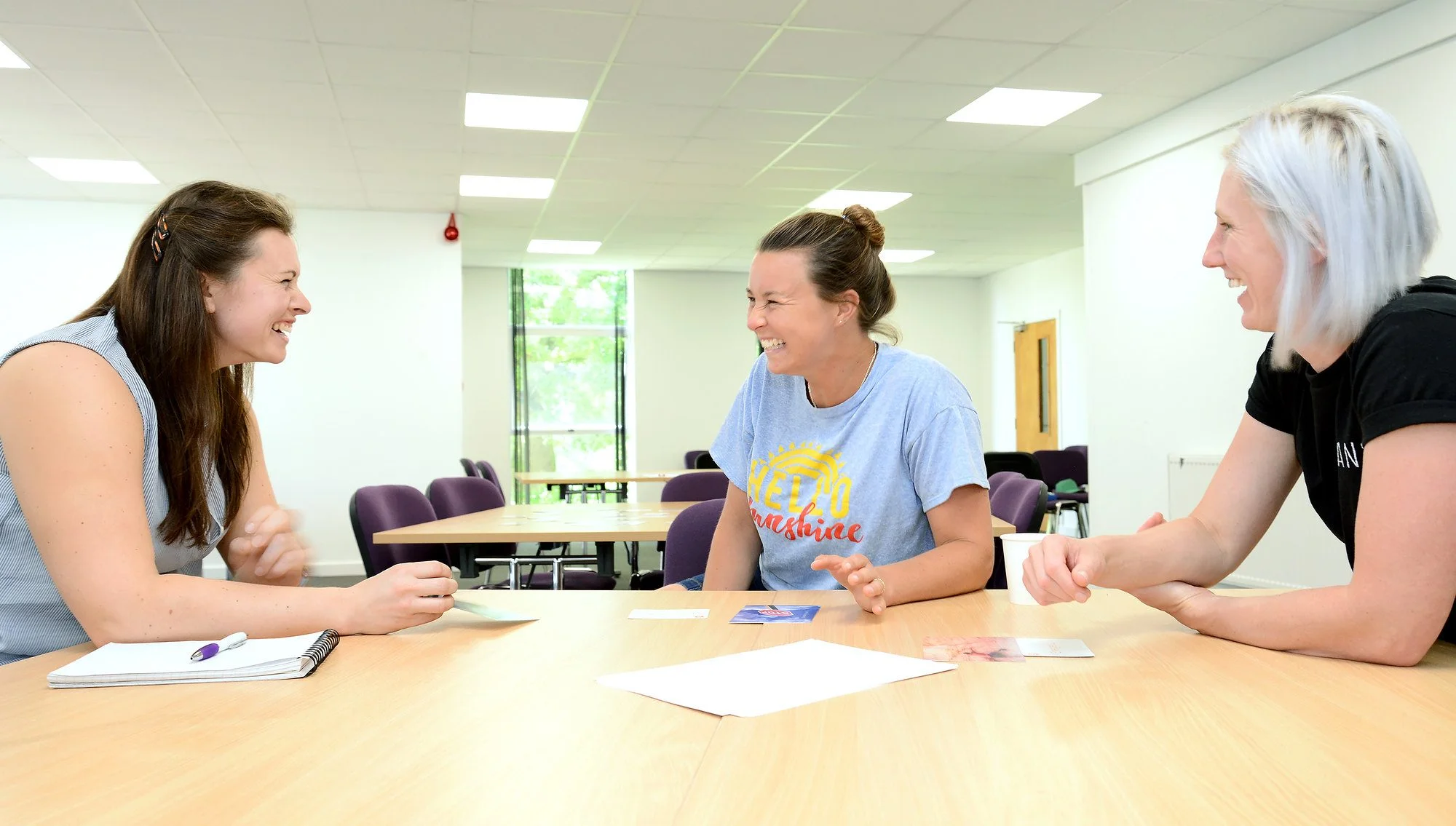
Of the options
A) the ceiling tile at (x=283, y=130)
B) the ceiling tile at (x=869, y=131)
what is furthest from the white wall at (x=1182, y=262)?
the ceiling tile at (x=283, y=130)

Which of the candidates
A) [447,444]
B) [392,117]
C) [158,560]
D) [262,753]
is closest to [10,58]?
[392,117]

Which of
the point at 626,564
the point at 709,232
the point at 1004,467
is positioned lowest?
the point at 626,564

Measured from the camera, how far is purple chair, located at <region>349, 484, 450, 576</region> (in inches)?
140

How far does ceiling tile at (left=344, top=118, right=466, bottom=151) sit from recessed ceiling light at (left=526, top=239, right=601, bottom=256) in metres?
3.44

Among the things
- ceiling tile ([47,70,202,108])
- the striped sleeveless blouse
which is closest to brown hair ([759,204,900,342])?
the striped sleeveless blouse

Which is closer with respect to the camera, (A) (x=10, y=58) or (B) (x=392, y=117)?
(A) (x=10, y=58)

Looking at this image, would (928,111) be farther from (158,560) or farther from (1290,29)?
(158,560)

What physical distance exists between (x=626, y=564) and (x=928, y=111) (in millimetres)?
3969

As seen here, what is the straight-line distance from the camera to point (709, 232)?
9.62m

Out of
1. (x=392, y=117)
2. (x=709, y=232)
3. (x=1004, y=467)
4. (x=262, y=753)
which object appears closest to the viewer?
(x=262, y=753)

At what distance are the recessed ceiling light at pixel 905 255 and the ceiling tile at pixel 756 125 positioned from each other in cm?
447

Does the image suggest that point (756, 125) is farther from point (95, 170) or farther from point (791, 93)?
point (95, 170)

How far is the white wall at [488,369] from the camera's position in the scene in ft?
38.1

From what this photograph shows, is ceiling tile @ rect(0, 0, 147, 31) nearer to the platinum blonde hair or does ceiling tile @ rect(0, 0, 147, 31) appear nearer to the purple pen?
the purple pen
